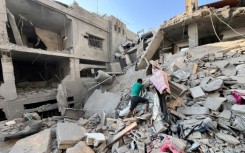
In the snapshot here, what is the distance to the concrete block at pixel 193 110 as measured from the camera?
14.5ft

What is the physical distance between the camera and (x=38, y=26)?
36.5 ft

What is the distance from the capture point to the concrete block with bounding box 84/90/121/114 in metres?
7.19

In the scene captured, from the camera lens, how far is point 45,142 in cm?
436

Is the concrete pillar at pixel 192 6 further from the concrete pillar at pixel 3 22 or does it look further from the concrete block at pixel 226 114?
the concrete pillar at pixel 3 22

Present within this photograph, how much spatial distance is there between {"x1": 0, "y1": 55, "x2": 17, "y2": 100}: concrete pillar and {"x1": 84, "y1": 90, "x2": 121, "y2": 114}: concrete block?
12.5 ft

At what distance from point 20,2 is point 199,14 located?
Answer: 9.85 m

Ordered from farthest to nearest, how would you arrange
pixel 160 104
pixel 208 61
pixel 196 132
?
pixel 208 61, pixel 160 104, pixel 196 132

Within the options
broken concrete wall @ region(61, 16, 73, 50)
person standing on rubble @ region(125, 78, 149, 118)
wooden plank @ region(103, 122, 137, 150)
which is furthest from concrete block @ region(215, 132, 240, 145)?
broken concrete wall @ region(61, 16, 73, 50)

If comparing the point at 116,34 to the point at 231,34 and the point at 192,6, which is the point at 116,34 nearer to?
the point at 192,6

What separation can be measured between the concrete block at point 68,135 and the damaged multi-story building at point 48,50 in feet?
14.3

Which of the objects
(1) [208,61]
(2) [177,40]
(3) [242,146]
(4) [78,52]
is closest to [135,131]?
(3) [242,146]

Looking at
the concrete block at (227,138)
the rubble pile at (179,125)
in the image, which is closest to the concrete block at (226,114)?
the rubble pile at (179,125)

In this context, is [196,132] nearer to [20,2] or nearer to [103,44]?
[20,2]

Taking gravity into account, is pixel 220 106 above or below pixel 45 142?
above
